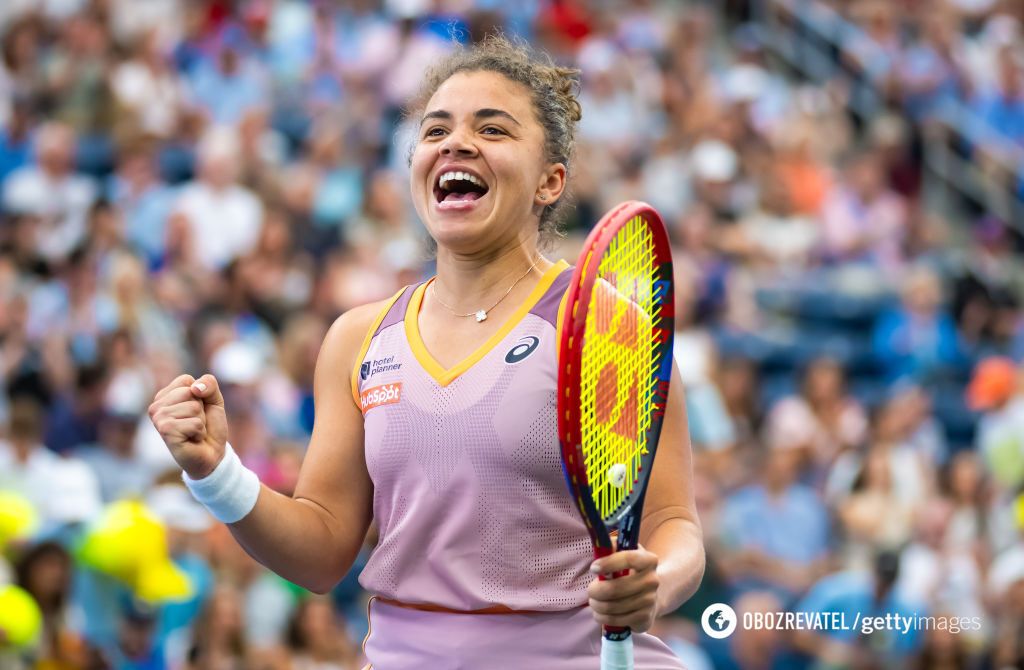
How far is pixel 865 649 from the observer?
7.41 metres

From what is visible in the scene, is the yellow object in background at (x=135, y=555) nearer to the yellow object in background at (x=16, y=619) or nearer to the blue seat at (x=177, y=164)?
the yellow object in background at (x=16, y=619)

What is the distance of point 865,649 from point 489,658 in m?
4.57

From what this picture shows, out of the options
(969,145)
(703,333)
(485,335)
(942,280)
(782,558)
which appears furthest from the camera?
(969,145)

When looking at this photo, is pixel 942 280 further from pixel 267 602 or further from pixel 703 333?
pixel 267 602

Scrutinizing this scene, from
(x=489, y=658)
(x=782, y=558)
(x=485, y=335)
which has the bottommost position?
(x=489, y=658)

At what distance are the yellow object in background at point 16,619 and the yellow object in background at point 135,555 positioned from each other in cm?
38

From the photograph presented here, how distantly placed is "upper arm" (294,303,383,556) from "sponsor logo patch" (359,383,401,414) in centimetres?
9

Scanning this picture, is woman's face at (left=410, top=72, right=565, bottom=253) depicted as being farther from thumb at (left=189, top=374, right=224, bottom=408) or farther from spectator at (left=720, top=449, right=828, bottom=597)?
spectator at (left=720, top=449, right=828, bottom=597)

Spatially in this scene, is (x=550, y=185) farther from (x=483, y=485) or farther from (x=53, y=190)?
(x=53, y=190)

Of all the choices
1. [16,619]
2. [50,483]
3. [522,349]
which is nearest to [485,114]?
[522,349]

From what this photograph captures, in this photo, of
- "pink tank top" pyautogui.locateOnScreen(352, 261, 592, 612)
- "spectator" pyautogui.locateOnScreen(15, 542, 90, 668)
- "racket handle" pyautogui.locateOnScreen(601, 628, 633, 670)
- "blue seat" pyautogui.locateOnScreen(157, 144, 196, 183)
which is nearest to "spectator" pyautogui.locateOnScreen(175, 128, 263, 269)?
"blue seat" pyautogui.locateOnScreen(157, 144, 196, 183)

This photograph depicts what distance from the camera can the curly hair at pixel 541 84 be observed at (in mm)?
3549

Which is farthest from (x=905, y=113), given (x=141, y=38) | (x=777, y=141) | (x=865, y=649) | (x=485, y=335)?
(x=485, y=335)

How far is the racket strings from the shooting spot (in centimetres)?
306
